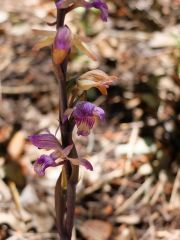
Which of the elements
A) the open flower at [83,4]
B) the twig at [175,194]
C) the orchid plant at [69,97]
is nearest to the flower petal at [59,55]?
the orchid plant at [69,97]

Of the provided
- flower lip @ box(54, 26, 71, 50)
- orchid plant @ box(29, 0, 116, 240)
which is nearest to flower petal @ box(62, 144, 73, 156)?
orchid plant @ box(29, 0, 116, 240)

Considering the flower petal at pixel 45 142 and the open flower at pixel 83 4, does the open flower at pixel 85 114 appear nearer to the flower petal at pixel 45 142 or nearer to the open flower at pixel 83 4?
the flower petal at pixel 45 142

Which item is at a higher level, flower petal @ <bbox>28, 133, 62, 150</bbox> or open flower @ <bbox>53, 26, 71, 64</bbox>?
open flower @ <bbox>53, 26, 71, 64</bbox>

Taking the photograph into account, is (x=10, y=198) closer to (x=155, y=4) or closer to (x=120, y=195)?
(x=120, y=195)

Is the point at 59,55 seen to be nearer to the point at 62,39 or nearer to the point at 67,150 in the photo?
the point at 62,39

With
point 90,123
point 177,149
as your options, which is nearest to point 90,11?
point 177,149

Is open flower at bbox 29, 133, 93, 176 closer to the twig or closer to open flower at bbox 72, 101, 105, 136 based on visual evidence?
open flower at bbox 72, 101, 105, 136
